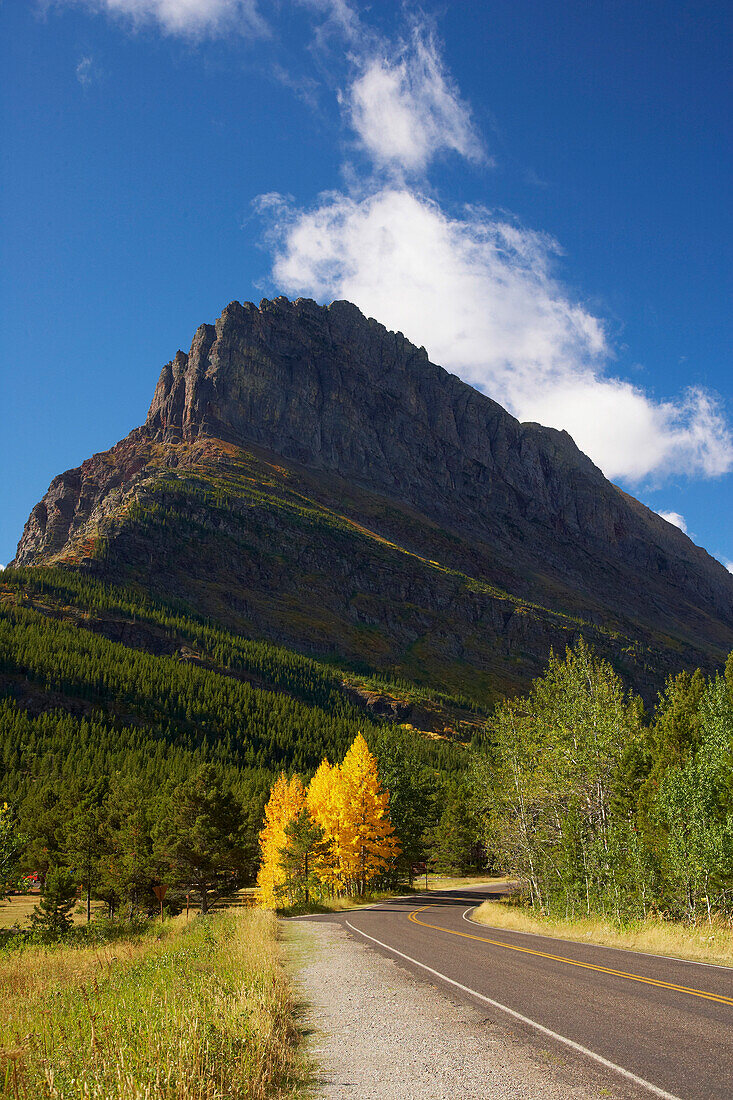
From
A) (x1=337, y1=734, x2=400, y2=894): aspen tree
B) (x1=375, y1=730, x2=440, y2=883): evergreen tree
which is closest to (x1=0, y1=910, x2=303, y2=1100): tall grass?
(x1=337, y1=734, x2=400, y2=894): aspen tree

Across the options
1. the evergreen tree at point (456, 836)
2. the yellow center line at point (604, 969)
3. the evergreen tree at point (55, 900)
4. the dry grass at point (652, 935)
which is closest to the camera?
the yellow center line at point (604, 969)

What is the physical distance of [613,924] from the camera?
2456cm

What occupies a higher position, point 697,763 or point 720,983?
point 697,763

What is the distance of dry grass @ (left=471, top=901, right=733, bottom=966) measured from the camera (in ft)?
56.5

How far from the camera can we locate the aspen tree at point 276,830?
5566 cm

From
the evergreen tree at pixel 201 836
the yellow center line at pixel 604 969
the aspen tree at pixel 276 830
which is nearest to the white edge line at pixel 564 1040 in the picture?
the yellow center line at pixel 604 969

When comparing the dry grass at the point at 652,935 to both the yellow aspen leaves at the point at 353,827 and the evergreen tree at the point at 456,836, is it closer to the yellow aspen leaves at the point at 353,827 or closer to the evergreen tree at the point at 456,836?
the yellow aspen leaves at the point at 353,827

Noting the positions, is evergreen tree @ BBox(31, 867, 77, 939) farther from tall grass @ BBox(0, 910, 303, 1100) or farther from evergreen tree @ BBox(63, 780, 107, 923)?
tall grass @ BBox(0, 910, 303, 1100)

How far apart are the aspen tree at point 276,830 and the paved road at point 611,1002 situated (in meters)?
37.2

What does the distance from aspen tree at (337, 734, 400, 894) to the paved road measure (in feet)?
88.7

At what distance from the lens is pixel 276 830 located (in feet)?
188

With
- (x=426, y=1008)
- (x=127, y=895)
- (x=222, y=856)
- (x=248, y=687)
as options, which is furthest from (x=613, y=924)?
(x=248, y=687)

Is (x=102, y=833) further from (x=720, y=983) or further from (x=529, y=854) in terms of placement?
(x=720, y=983)

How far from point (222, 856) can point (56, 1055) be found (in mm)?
41942
